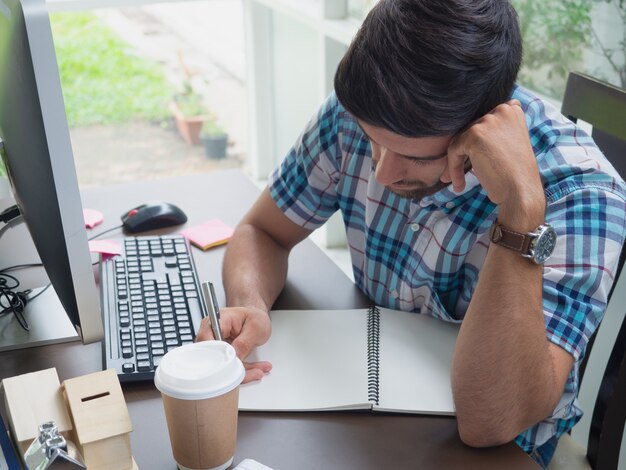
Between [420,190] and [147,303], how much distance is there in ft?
1.48

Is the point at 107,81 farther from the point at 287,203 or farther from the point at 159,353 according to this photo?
the point at 159,353

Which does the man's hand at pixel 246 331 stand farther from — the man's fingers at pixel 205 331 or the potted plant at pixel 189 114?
the potted plant at pixel 189 114

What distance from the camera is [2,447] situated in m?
0.85

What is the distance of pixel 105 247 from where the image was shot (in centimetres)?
142

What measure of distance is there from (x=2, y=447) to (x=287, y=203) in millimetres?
693

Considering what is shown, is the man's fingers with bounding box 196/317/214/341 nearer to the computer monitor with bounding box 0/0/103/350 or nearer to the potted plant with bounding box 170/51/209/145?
the computer monitor with bounding box 0/0/103/350

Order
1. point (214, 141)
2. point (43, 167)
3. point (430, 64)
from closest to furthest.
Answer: point (43, 167) < point (430, 64) < point (214, 141)

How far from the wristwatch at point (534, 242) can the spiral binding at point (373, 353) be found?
237 millimetres

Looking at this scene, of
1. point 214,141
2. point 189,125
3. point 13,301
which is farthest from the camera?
point 189,125

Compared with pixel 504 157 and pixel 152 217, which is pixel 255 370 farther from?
pixel 152 217

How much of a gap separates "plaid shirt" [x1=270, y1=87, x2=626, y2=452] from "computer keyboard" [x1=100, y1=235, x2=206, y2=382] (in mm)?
230

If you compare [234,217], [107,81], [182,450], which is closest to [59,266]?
[182,450]

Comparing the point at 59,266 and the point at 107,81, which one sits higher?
the point at 59,266

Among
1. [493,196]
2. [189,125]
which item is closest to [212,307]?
[493,196]
